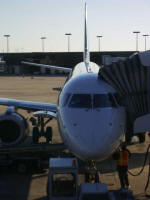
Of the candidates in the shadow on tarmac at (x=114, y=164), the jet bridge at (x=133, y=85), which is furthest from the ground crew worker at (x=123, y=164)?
the shadow on tarmac at (x=114, y=164)

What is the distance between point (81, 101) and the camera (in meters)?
13.0

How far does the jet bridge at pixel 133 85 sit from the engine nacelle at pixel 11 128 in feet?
17.3

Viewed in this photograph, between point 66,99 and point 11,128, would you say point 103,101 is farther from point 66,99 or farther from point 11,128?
point 11,128

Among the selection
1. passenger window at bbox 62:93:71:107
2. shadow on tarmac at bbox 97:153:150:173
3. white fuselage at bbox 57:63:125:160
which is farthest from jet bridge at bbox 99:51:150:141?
shadow on tarmac at bbox 97:153:150:173

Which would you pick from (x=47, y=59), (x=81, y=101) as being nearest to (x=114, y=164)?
(x=81, y=101)

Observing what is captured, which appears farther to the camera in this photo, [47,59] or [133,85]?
[47,59]

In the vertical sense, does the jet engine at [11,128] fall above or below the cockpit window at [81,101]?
below

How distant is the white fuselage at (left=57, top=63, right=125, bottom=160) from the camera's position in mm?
11305

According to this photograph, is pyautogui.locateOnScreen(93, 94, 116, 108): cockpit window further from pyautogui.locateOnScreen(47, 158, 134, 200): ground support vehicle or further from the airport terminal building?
the airport terminal building

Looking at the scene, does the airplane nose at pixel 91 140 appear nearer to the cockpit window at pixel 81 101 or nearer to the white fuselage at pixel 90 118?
the white fuselage at pixel 90 118

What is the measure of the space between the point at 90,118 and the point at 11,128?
7338 mm

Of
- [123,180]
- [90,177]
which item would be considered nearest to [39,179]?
[90,177]

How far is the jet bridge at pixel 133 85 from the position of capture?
13828 millimetres

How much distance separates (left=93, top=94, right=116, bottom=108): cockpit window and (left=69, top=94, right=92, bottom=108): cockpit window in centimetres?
19
